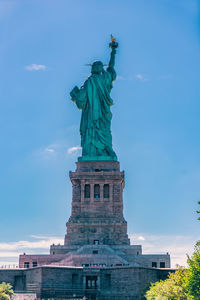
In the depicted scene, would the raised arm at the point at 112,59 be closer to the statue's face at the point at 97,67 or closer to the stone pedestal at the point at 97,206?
the statue's face at the point at 97,67

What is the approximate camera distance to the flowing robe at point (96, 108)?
222ft

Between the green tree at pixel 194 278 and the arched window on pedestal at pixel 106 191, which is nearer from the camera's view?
the green tree at pixel 194 278

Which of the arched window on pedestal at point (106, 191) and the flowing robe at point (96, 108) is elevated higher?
the flowing robe at point (96, 108)

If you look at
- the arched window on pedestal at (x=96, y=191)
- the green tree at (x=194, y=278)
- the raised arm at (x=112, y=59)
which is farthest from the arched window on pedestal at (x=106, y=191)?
the green tree at (x=194, y=278)

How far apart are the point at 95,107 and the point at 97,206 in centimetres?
1675

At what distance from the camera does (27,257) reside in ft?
179

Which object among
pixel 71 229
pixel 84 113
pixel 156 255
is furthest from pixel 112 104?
pixel 156 255

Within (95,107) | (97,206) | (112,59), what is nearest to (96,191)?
(97,206)

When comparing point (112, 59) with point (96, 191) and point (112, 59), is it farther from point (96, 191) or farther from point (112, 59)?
point (96, 191)

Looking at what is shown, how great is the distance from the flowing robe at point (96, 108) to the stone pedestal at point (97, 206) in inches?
207

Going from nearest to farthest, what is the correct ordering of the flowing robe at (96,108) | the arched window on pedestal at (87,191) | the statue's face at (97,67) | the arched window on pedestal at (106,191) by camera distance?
the arched window on pedestal at (106,191) < the arched window on pedestal at (87,191) < the flowing robe at (96,108) < the statue's face at (97,67)

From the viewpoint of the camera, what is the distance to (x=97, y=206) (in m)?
61.0

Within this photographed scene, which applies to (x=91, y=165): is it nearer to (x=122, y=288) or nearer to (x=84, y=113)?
(x=84, y=113)

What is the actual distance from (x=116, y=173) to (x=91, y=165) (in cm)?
419
